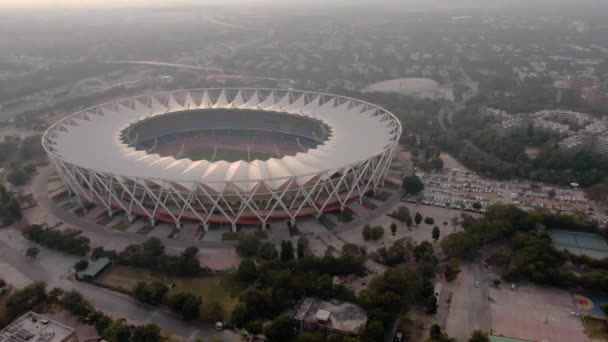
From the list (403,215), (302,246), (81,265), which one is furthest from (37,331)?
(403,215)

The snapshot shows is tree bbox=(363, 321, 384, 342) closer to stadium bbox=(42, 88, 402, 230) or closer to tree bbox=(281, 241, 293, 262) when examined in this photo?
tree bbox=(281, 241, 293, 262)

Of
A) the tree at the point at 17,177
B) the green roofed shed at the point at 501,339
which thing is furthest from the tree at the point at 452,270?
the tree at the point at 17,177

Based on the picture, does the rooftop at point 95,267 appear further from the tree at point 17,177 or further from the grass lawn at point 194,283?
the tree at point 17,177

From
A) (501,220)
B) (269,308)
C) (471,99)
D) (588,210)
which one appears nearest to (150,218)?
Answer: (269,308)

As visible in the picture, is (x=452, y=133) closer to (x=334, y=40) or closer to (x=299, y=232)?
(x=299, y=232)

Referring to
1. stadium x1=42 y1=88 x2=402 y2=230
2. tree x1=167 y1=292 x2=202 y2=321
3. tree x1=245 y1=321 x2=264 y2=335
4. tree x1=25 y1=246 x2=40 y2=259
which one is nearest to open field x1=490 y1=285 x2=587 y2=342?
tree x1=245 y1=321 x2=264 y2=335

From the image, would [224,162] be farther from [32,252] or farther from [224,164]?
[32,252]
